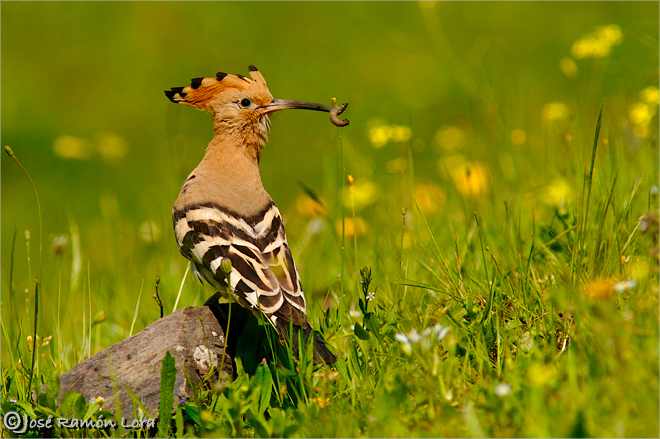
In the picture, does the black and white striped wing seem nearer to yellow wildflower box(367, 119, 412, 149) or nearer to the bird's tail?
the bird's tail

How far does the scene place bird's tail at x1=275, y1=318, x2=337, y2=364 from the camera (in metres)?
2.68

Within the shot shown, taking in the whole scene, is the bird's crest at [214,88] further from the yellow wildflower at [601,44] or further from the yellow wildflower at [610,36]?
the yellow wildflower at [610,36]

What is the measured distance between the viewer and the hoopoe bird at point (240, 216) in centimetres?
295

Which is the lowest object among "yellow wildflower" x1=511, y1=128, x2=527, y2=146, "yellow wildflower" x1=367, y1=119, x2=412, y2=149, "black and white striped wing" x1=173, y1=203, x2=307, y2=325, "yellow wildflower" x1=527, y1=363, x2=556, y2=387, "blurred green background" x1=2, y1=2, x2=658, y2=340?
"yellow wildflower" x1=527, y1=363, x2=556, y2=387

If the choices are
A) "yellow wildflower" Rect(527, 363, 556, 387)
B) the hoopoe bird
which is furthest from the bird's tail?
"yellow wildflower" Rect(527, 363, 556, 387)

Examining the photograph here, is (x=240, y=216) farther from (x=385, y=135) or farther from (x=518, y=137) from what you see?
(x=518, y=137)

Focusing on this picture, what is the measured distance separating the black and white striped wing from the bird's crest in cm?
79

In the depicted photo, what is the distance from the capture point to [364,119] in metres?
8.02

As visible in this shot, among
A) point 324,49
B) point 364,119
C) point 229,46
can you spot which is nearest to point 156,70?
point 229,46

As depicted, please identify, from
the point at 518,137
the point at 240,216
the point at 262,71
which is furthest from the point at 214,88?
the point at 262,71

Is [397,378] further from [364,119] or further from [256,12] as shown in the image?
[256,12]

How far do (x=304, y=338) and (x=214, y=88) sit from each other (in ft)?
6.14

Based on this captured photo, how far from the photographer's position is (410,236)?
3.63m

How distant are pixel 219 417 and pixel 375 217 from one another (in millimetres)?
2517
